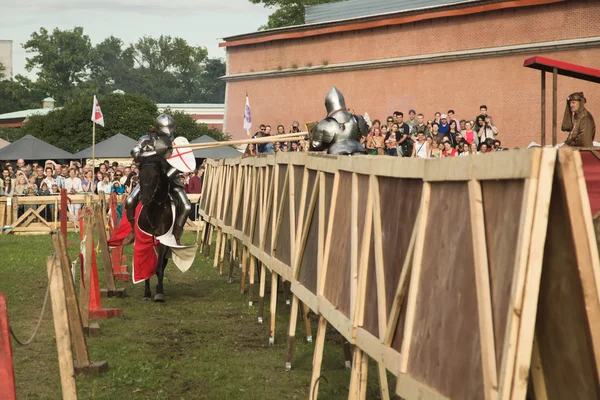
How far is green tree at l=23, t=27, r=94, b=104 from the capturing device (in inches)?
4542

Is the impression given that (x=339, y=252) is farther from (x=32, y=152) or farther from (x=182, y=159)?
(x=32, y=152)

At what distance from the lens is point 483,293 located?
4.30 meters

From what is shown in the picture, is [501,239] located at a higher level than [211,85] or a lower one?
lower

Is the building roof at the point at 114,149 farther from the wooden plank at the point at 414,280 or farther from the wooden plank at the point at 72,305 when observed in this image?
the wooden plank at the point at 414,280

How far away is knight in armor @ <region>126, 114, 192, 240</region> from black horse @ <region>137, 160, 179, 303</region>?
0.24ft

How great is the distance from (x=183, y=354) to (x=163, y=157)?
499 cm

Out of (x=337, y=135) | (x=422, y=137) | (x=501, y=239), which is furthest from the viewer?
(x=422, y=137)

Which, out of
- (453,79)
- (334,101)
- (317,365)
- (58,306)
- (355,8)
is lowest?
(317,365)

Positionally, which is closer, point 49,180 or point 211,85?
point 49,180

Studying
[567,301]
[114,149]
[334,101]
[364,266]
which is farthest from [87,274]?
[114,149]

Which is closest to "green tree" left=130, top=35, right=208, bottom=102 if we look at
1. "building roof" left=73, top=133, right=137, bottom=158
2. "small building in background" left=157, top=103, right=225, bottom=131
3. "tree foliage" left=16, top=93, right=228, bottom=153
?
"small building in background" left=157, top=103, right=225, bottom=131

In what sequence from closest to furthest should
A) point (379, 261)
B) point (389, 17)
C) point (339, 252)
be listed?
1. point (379, 261)
2. point (339, 252)
3. point (389, 17)

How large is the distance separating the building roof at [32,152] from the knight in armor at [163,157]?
76.4 feet

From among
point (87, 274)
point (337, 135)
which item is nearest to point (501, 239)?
point (337, 135)
